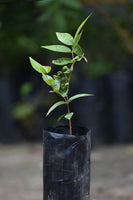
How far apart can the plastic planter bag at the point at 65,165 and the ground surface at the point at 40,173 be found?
610mm

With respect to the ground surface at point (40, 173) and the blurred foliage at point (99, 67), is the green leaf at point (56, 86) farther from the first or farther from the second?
the blurred foliage at point (99, 67)

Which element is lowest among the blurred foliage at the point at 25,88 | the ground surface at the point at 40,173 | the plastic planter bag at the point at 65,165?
the ground surface at the point at 40,173

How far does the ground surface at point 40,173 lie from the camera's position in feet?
5.28

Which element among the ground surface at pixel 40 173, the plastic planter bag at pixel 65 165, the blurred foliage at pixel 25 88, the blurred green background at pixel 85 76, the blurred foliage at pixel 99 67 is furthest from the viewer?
the blurred foliage at pixel 99 67

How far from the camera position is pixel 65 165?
2.56 feet

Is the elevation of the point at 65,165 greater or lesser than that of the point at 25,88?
greater

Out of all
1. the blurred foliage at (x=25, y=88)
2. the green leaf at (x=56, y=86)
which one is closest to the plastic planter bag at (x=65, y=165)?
the green leaf at (x=56, y=86)

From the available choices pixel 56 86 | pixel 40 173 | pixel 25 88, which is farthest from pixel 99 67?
pixel 56 86

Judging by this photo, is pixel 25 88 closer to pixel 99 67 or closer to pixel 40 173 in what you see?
pixel 99 67

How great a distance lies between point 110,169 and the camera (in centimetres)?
204

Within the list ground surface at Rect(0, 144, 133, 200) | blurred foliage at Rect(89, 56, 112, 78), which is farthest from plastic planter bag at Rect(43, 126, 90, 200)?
blurred foliage at Rect(89, 56, 112, 78)

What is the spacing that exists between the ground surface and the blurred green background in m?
0.29

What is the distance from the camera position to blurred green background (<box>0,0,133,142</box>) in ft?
9.25

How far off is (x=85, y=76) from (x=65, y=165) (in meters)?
2.69
